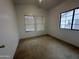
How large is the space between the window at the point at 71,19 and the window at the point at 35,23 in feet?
6.71

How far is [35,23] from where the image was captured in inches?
217

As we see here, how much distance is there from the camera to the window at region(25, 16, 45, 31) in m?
5.27

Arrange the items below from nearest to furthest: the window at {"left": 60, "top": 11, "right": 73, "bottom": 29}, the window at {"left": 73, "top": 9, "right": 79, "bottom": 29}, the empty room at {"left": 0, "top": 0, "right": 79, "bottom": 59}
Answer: the empty room at {"left": 0, "top": 0, "right": 79, "bottom": 59}, the window at {"left": 73, "top": 9, "right": 79, "bottom": 29}, the window at {"left": 60, "top": 11, "right": 73, "bottom": 29}

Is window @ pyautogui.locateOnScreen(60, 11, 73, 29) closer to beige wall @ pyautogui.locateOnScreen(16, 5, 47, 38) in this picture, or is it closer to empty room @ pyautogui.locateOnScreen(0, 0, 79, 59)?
empty room @ pyautogui.locateOnScreen(0, 0, 79, 59)

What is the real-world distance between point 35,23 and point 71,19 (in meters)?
2.91

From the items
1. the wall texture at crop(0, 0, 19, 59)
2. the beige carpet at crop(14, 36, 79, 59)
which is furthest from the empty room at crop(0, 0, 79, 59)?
the wall texture at crop(0, 0, 19, 59)

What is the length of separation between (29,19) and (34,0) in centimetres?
165

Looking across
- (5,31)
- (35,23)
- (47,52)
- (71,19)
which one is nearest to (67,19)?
(71,19)

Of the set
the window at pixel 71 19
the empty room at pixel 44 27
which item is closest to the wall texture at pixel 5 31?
the empty room at pixel 44 27

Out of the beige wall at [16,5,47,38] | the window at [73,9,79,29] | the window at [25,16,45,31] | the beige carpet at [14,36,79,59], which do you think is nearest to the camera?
the beige carpet at [14,36,79,59]

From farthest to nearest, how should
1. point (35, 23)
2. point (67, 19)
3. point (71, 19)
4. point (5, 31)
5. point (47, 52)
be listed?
1. point (35, 23)
2. point (67, 19)
3. point (71, 19)
4. point (47, 52)
5. point (5, 31)

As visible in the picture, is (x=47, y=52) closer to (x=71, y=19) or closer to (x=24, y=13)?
(x=71, y=19)

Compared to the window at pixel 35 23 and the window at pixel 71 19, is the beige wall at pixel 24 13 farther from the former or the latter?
the window at pixel 71 19

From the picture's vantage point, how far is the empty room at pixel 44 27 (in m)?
2.92
